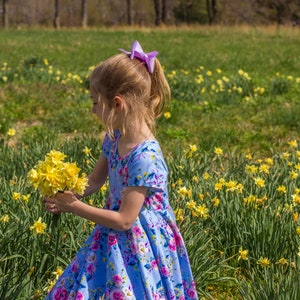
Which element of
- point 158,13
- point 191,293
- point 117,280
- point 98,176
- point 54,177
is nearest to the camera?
point 54,177

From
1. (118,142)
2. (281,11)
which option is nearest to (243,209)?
(118,142)

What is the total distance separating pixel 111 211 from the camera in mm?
2182

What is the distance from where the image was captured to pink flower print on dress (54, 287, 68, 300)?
7.58 ft

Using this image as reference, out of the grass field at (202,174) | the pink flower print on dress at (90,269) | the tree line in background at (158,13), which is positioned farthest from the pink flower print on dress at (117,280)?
the tree line in background at (158,13)

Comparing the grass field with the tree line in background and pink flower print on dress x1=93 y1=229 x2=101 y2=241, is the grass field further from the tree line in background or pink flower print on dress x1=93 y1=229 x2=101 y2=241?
the tree line in background

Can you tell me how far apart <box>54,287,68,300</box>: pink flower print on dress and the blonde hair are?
685 mm

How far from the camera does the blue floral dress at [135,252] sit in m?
2.20

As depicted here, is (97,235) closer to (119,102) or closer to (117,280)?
(117,280)

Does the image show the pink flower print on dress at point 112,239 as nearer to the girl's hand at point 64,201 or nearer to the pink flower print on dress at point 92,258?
the pink flower print on dress at point 92,258

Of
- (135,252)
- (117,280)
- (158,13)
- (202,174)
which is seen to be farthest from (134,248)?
(158,13)

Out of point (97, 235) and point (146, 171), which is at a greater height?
point (146, 171)

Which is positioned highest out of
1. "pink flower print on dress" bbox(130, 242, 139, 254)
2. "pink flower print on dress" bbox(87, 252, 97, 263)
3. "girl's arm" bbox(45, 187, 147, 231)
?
"girl's arm" bbox(45, 187, 147, 231)


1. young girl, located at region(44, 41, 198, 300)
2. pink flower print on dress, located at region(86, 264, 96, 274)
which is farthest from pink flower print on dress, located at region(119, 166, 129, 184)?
pink flower print on dress, located at region(86, 264, 96, 274)

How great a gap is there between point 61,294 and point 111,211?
446 mm
